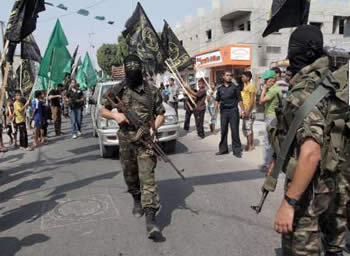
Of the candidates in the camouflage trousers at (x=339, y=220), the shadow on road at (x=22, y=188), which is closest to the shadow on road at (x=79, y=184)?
the shadow on road at (x=22, y=188)

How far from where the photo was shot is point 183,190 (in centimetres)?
500

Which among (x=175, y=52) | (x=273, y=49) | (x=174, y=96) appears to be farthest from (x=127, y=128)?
(x=273, y=49)

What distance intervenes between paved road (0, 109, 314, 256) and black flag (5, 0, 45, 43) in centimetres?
251

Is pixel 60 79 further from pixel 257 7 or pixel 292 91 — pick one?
pixel 257 7

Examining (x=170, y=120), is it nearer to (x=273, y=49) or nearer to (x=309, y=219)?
(x=309, y=219)

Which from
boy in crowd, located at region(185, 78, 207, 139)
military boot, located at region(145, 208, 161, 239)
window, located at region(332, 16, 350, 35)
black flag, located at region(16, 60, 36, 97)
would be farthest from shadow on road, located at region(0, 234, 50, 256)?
window, located at region(332, 16, 350, 35)

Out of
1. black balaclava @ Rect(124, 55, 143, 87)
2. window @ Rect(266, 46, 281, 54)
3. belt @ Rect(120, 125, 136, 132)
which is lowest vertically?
belt @ Rect(120, 125, 136, 132)

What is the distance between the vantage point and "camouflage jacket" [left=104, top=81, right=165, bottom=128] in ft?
11.9

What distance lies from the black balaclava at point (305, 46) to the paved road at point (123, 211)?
6.29 ft

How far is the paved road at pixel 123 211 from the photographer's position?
3.26 metres

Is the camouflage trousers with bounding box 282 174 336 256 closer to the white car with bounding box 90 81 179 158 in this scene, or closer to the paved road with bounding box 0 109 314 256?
the paved road with bounding box 0 109 314 256

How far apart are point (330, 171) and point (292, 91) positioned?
0.53m

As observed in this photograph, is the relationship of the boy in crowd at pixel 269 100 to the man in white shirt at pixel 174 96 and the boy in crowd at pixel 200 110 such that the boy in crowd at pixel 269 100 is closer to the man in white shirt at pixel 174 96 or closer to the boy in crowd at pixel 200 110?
the boy in crowd at pixel 200 110

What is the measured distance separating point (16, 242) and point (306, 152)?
316cm
